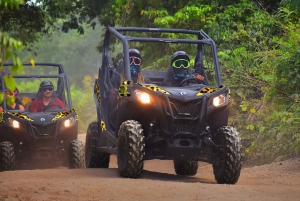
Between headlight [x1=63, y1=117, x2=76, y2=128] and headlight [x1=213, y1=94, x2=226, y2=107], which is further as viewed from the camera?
headlight [x1=63, y1=117, x2=76, y2=128]

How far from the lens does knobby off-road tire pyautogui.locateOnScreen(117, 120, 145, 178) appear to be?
10.4 meters

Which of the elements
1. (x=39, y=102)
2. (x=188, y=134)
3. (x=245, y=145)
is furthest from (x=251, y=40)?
(x=188, y=134)

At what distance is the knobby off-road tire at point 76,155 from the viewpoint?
14.5 m

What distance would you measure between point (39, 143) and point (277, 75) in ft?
15.0

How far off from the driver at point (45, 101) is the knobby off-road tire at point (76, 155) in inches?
38.1

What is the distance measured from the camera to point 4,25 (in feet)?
75.9

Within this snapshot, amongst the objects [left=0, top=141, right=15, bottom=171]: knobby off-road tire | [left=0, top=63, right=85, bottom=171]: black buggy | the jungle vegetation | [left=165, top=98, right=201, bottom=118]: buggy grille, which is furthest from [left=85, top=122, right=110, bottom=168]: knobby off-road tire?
[left=165, top=98, right=201, bottom=118]: buggy grille

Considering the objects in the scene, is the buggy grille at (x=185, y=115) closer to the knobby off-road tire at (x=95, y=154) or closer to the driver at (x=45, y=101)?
the knobby off-road tire at (x=95, y=154)

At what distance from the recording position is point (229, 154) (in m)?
10.6

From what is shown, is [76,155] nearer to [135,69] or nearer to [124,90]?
[135,69]

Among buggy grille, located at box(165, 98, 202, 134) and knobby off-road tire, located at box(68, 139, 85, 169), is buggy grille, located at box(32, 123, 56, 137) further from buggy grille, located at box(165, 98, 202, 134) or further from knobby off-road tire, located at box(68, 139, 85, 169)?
buggy grille, located at box(165, 98, 202, 134)

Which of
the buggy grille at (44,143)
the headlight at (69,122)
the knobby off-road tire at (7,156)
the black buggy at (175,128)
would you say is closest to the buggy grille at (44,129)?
the buggy grille at (44,143)

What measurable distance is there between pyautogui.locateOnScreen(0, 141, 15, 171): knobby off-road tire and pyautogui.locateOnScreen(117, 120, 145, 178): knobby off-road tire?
3.76 m

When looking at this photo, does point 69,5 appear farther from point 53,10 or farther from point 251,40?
point 251,40
